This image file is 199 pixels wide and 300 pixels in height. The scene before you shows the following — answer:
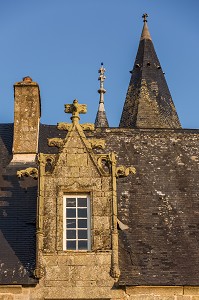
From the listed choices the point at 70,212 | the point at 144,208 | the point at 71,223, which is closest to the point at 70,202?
the point at 70,212

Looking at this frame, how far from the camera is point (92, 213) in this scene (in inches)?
611

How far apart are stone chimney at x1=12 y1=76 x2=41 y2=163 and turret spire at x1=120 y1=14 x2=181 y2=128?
6.29 metres

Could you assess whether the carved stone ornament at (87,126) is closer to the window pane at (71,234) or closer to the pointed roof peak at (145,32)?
the window pane at (71,234)

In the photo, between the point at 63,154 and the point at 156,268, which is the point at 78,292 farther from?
the point at 63,154

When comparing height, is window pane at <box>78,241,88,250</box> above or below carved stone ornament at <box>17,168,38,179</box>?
below

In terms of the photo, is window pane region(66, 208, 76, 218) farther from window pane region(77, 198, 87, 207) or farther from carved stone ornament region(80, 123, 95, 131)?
carved stone ornament region(80, 123, 95, 131)

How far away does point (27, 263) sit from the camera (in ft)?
49.8

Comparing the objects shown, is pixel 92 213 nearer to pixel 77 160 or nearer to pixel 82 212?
pixel 82 212

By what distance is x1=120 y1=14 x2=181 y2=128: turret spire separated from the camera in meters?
25.2

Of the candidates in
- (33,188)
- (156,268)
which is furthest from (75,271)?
(33,188)

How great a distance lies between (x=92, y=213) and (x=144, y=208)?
1668 mm

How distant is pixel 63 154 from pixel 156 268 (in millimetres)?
2909

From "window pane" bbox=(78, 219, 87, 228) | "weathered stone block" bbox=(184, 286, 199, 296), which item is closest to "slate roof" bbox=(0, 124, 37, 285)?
"window pane" bbox=(78, 219, 87, 228)

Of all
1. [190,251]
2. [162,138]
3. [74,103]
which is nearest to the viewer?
[190,251]
